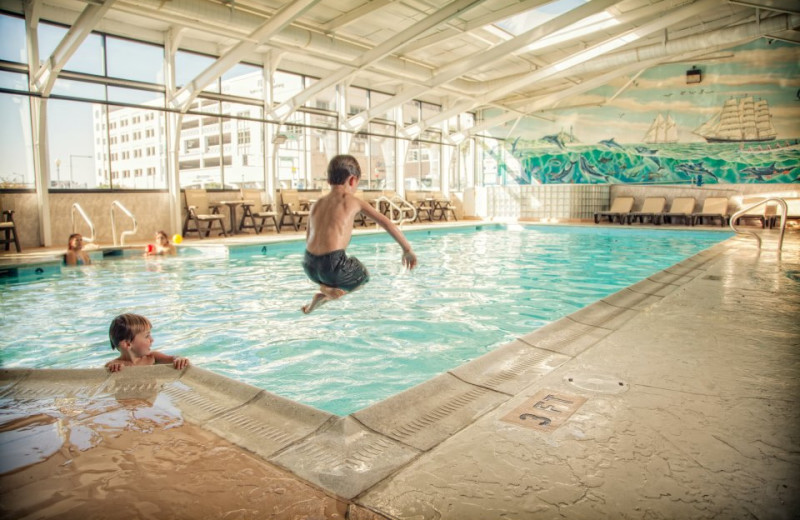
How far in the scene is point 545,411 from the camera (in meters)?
1.86

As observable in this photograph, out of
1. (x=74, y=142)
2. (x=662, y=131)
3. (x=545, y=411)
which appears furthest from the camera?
(x=662, y=131)

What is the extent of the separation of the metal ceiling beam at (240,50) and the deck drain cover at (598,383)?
776 centimetres

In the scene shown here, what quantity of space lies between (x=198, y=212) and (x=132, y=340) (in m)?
9.24

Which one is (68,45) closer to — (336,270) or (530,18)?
(336,270)

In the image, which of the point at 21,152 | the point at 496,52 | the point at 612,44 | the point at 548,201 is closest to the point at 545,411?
the point at 21,152

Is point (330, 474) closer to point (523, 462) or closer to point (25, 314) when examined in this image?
A: point (523, 462)

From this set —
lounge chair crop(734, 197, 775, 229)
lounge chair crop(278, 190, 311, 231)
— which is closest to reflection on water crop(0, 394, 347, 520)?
lounge chair crop(278, 190, 311, 231)

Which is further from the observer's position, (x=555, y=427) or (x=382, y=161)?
(x=382, y=161)

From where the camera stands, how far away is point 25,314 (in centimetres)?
491

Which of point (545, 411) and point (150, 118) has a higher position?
point (150, 118)

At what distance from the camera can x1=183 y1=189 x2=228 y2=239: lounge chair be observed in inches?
426

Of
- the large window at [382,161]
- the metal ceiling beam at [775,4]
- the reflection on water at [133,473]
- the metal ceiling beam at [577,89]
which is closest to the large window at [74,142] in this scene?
the large window at [382,161]

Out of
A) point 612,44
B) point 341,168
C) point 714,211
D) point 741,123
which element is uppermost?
point 612,44

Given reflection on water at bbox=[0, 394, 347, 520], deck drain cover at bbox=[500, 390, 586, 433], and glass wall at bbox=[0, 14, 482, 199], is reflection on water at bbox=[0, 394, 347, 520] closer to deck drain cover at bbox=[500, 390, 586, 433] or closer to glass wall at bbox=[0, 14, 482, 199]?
deck drain cover at bbox=[500, 390, 586, 433]
